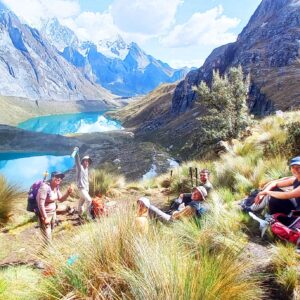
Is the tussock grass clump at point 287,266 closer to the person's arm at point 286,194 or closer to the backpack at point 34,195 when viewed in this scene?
the person's arm at point 286,194

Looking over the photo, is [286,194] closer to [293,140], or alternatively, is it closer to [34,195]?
[34,195]

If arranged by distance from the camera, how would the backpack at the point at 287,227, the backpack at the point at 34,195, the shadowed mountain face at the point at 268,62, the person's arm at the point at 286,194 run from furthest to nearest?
1. the shadowed mountain face at the point at 268,62
2. the backpack at the point at 34,195
3. the person's arm at the point at 286,194
4. the backpack at the point at 287,227

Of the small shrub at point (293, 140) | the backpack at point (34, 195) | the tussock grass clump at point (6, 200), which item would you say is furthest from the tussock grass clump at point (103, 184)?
the small shrub at point (293, 140)

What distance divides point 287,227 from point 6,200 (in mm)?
8496

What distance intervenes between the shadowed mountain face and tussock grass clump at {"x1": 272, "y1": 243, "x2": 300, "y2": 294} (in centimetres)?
4884

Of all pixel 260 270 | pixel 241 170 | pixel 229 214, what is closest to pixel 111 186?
pixel 241 170

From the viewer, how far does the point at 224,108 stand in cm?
2462

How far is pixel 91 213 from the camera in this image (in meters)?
9.73

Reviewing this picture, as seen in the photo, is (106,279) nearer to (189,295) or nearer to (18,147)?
(189,295)

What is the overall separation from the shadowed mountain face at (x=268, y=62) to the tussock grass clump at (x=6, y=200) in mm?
45790

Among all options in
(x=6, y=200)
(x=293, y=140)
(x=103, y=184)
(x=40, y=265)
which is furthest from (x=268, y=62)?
(x=40, y=265)

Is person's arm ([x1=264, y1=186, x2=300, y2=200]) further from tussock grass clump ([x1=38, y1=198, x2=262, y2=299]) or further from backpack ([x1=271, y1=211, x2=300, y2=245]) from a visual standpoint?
tussock grass clump ([x1=38, y1=198, x2=262, y2=299])

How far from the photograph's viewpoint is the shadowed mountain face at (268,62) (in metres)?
74.4

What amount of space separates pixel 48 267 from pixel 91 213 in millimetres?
5849
